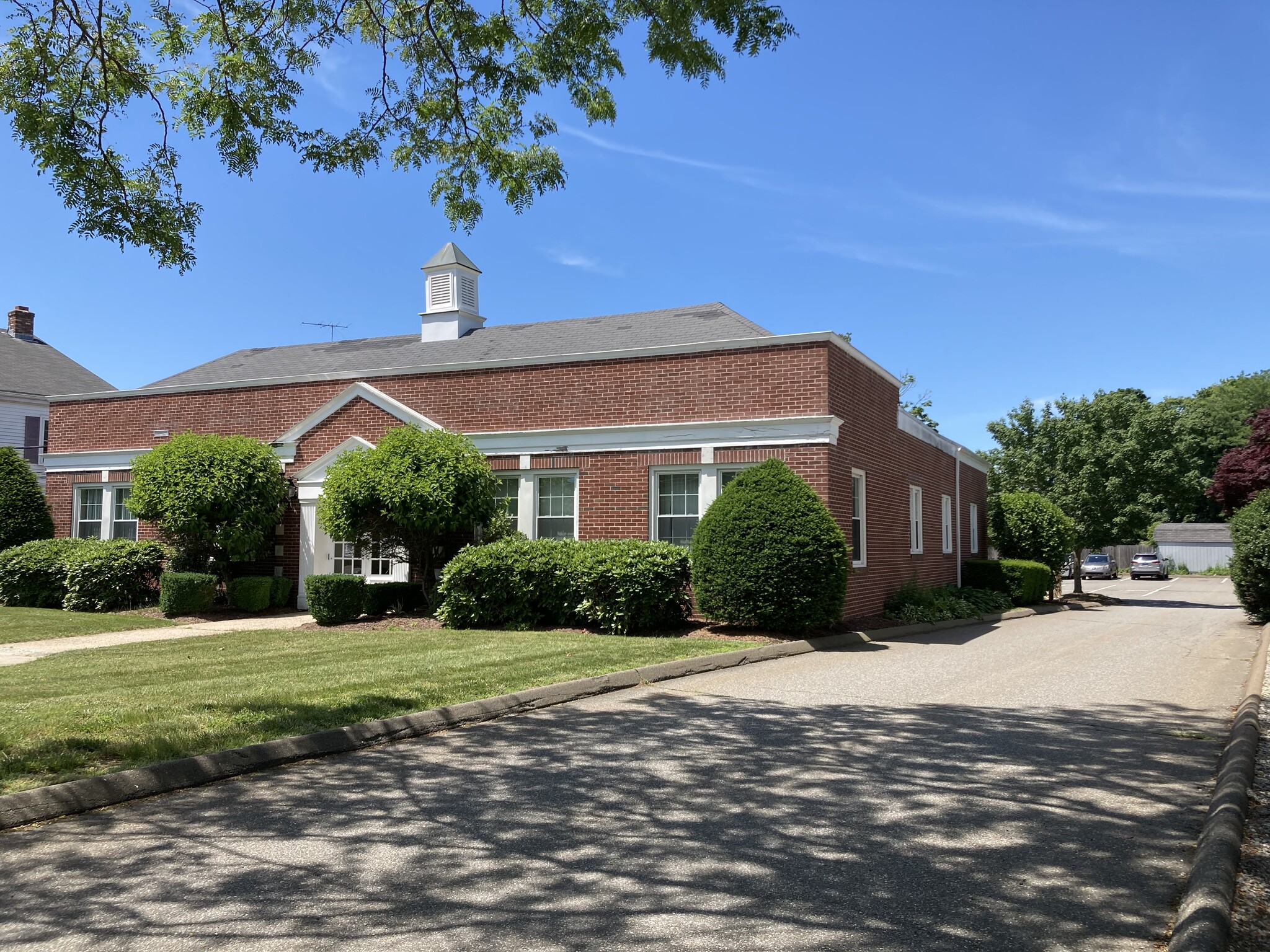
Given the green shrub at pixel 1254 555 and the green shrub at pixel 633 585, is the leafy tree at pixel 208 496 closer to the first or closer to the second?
the green shrub at pixel 633 585

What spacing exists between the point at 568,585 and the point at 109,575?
32.0ft

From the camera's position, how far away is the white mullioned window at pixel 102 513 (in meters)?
21.3

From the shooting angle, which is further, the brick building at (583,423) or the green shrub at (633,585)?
the brick building at (583,423)

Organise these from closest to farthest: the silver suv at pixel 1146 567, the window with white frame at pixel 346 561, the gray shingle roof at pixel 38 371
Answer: the window with white frame at pixel 346 561, the gray shingle roof at pixel 38 371, the silver suv at pixel 1146 567

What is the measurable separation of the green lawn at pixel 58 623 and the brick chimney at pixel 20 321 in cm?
2780

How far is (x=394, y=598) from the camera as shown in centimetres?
1666

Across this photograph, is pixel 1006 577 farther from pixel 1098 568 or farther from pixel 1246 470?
pixel 1098 568

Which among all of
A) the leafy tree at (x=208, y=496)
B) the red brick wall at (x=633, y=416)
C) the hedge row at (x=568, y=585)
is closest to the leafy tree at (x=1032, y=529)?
the red brick wall at (x=633, y=416)

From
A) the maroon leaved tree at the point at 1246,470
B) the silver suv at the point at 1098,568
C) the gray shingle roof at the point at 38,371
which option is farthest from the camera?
the silver suv at the point at 1098,568

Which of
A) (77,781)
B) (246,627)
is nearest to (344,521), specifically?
(246,627)

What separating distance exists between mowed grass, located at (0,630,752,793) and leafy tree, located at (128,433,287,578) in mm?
3852

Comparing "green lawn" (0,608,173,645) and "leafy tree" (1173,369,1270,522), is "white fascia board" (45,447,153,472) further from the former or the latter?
"leafy tree" (1173,369,1270,522)

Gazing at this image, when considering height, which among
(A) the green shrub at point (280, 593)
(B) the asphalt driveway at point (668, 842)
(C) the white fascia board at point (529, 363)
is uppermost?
(C) the white fascia board at point (529, 363)

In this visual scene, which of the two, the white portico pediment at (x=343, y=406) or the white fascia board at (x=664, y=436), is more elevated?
the white portico pediment at (x=343, y=406)
